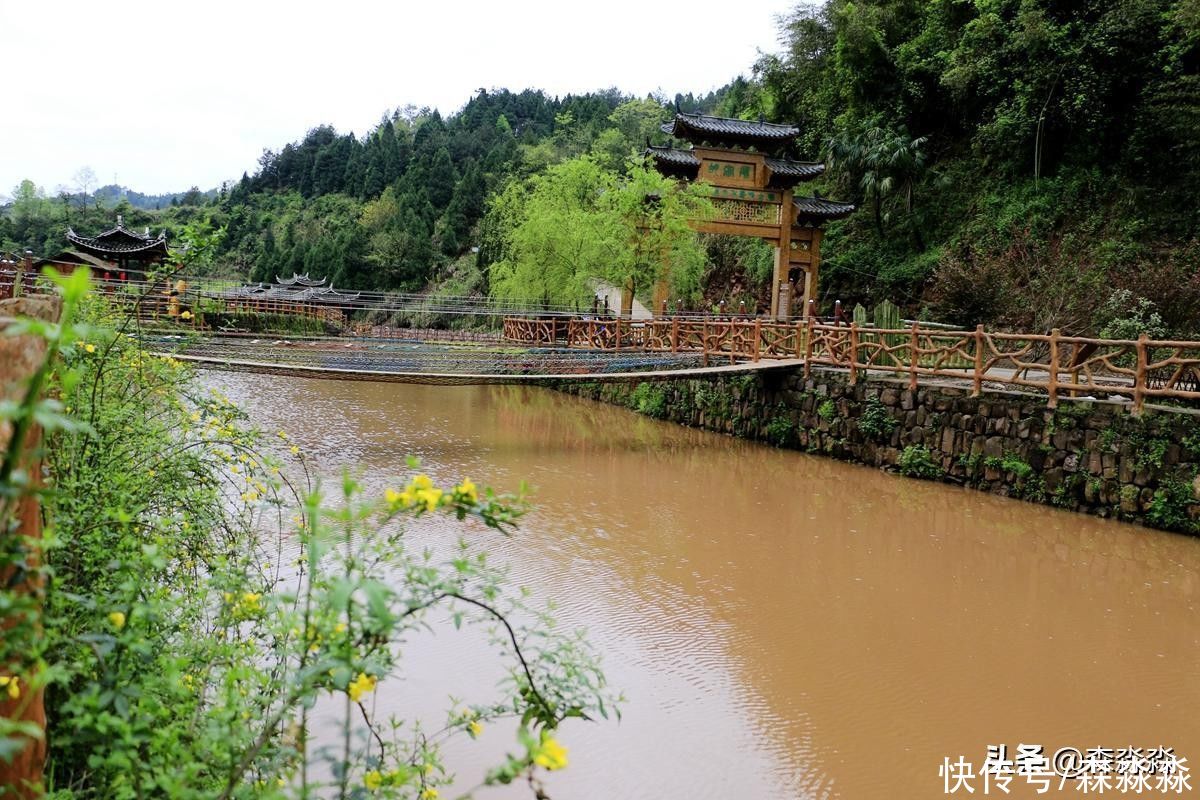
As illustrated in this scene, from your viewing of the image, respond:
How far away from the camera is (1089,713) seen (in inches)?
175

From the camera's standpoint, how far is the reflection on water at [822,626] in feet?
13.1

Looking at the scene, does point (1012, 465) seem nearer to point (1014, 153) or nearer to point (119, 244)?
point (1014, 153)

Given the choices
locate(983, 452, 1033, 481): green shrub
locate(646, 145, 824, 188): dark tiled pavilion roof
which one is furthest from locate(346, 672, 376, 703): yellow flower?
locate(646, 145, 824, 188): dark tiled pavilion roof

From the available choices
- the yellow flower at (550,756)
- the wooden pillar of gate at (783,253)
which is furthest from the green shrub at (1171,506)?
the wooden pillar of gate at (783,253)

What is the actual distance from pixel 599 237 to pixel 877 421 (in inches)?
320

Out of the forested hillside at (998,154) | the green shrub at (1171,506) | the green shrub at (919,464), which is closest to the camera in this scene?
the green shrub at (1171,506)

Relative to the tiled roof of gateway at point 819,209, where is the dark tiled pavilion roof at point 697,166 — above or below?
above

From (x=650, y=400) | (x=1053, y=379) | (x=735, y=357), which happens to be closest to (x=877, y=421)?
(x=1053, y=379)

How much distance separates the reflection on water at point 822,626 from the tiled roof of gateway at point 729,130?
9.44m

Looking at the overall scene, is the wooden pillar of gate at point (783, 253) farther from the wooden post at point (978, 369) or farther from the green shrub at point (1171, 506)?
the green shrub at point (1171, 506)

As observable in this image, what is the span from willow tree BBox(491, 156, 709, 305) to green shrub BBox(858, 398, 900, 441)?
7152 mm

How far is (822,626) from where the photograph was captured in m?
5.50

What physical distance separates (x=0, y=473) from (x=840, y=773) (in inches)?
139

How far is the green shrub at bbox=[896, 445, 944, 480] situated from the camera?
9.85 meters
